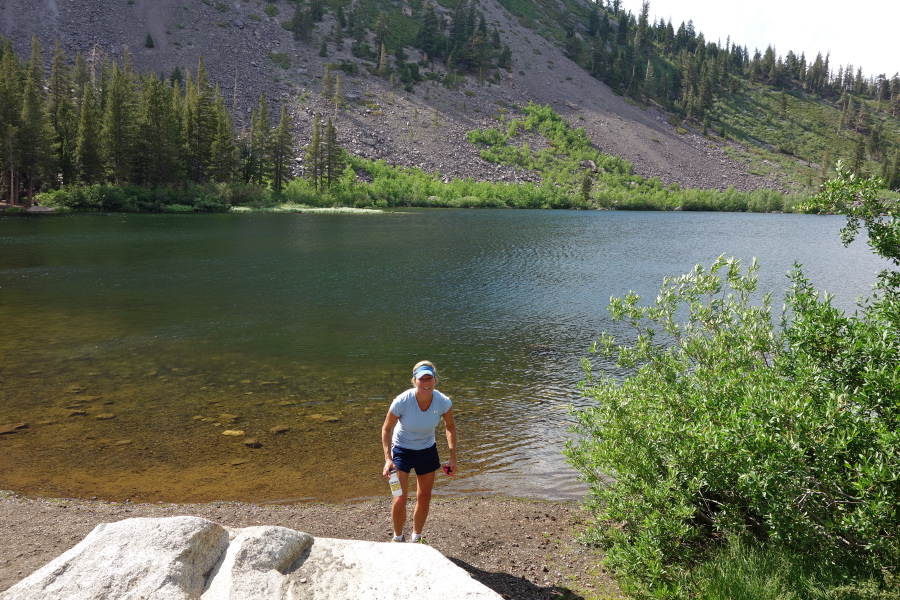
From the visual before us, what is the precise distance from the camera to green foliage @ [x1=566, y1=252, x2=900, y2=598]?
5.31m

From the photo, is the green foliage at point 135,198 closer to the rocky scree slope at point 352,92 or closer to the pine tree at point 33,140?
the pine tree at point 33,140

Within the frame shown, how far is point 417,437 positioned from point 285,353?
12.7 metres

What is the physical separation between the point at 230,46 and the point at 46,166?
7779 centimetres

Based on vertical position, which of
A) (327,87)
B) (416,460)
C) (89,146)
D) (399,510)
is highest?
(327,87)

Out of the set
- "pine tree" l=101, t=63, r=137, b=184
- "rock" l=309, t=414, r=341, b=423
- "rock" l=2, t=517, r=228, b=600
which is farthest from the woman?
"pine tree" l=101, t=63, r=137, b=184

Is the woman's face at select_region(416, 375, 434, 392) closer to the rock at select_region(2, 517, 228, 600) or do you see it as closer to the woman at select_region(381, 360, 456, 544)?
the woman at select_region(381, 360, 456, 544)

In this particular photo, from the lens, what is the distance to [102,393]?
48.0 feet

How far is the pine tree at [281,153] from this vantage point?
95.8m

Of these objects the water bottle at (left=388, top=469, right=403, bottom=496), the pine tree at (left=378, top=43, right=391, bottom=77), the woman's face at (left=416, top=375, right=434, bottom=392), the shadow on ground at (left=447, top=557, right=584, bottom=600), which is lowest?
the shadow on ground at (left=447, top=557, right=584, bottom=600)

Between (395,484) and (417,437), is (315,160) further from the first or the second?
(395,484)

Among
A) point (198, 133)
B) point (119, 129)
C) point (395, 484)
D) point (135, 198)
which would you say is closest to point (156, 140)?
point (119, 129)

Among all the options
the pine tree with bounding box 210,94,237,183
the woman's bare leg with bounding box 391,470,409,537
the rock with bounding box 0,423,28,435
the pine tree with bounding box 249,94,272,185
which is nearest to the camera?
the woman's bare leg with bounding box 391,470,409,537

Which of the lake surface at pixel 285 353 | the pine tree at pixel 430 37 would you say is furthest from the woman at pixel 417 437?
the pine tree at pixel 430 37

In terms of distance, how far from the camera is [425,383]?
6930 mm
